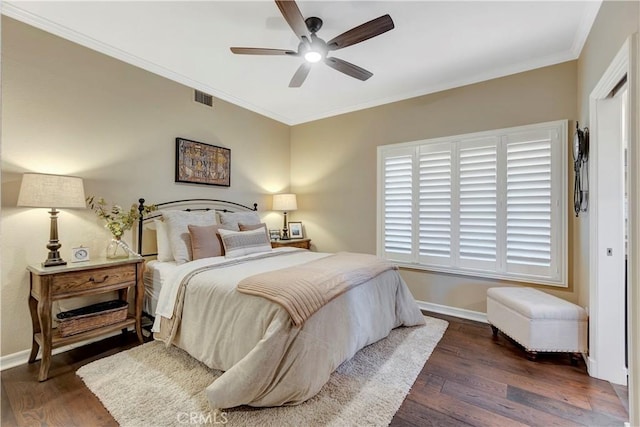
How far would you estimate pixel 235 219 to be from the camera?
3.53 metres

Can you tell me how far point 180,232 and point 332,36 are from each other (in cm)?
241

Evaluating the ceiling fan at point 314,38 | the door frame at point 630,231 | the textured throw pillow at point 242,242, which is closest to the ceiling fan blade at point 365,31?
the ceiling fan at point 314,38

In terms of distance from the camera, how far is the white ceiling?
7.26 feet

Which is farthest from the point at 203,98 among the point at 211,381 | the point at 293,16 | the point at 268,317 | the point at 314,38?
the point at 211,381

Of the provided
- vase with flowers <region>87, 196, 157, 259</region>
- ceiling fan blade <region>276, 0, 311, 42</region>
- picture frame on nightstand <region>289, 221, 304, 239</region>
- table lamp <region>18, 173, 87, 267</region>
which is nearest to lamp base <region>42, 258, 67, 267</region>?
table lamp <region>18, 173, 87, 267</region>

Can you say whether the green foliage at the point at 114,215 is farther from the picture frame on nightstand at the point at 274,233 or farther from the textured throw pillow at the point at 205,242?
the picture frame on nightstand at the point at 274,233

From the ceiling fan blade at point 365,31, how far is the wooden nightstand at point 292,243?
2.66 meters

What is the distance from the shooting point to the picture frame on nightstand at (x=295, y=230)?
471cm

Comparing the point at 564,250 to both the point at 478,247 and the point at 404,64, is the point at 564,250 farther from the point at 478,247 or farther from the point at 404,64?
the point at 404,64

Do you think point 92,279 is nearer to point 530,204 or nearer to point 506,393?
point 506,393

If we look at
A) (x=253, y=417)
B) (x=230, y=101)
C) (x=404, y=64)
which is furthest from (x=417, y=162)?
(x=253, y=417)

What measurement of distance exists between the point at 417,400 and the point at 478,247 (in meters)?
2.01

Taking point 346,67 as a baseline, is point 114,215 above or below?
below

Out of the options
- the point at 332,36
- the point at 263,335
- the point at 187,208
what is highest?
the point at 332,36
